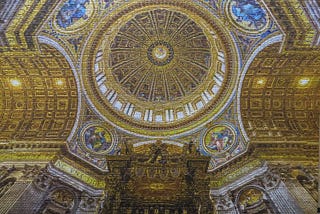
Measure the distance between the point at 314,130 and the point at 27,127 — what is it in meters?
13.9

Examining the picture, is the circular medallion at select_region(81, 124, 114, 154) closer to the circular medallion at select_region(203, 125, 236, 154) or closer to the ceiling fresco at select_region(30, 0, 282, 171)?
the ceiling fresco at select_region(30, 0, 282, 171)

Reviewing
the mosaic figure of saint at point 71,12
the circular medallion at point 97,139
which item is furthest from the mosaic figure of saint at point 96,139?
the mosaic figure of saint at point 71,12

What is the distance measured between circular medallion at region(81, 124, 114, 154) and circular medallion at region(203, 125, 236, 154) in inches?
197

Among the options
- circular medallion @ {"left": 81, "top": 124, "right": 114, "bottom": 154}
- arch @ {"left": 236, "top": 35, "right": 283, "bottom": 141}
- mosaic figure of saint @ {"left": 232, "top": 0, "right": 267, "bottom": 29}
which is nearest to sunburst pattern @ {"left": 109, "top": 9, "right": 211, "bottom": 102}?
arch @ {"left": 236, "top": 35, "right": 283, "bottom": 141}

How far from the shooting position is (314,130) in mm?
13578

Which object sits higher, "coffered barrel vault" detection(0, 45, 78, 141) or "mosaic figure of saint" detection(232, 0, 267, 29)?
"mosaic figure of saint" detection(232, 0, 267, 29)

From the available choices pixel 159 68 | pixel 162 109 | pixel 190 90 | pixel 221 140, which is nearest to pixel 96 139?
pixel 162 109

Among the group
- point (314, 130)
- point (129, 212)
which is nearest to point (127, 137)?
point (129, 212)

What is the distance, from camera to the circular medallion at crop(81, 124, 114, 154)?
14.4 m

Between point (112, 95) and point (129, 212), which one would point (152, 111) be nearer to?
point (112, 95)

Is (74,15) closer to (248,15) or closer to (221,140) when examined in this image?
(248,15)

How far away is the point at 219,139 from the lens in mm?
14547

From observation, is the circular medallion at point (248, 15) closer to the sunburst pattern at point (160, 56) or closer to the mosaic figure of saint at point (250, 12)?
the mosaic figure of saint at point (250, 12)

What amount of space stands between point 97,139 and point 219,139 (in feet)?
20.7
